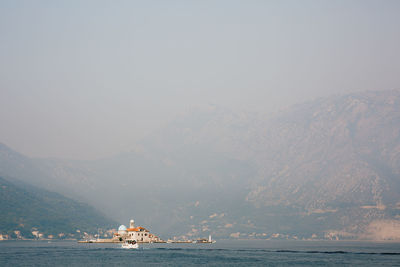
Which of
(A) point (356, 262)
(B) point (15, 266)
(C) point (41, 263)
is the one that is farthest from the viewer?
(A) point (356, 262)

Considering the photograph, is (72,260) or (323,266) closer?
(323,266)

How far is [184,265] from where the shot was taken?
160 metres

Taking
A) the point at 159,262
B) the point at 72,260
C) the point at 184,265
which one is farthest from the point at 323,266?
the point at 72,260

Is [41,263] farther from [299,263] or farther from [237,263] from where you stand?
[299,263]

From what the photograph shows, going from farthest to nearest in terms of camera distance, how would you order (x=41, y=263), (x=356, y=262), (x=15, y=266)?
(x=356, y=262) < (x=41, y=263) < (x=15, y=266)

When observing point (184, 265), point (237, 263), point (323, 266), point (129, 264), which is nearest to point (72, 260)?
point (129, 264)

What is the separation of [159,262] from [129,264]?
12.7 metres

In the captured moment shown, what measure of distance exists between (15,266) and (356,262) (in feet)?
358

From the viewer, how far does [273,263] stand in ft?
550

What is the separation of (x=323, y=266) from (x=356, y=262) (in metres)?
20.1

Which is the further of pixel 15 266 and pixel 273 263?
pixel 273 263

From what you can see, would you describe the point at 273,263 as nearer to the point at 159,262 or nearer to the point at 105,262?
the point at 159,262

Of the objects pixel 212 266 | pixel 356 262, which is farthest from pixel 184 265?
pixel 356 262

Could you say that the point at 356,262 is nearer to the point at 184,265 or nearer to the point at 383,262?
the point at 383,262
